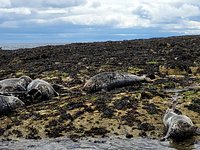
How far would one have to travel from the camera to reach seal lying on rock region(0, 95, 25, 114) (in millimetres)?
14453

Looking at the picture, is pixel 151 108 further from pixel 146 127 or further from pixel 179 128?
pixel 179 128

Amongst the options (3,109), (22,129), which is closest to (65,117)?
(22,129)

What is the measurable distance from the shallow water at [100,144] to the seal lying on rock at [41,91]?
4067 millimetres

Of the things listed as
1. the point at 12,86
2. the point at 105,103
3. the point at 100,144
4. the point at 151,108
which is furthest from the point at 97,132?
the point at 12,86

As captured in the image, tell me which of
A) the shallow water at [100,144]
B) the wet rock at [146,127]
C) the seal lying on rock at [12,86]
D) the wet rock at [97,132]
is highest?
the seal lying on rock at [12,86]

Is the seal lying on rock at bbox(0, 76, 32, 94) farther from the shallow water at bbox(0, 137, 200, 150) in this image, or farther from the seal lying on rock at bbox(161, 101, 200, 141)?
the seal lying on rock at bbox(161, 101, 200, 141)

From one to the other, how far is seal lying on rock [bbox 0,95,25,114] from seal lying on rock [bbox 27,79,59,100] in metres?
0.98

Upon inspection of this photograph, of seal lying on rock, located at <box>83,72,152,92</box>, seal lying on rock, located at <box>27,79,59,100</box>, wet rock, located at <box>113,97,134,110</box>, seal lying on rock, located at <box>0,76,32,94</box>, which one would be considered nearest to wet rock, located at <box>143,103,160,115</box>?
wet rock, located at <box>113,97,134,110</box>

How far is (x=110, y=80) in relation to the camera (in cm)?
1789

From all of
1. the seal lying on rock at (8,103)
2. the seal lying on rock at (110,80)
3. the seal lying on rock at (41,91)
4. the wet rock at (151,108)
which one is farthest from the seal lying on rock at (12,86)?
the wet rock at (151,108)

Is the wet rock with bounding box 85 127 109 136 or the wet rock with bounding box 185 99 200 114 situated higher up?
the wet rock with bounding box 185 99 200 114

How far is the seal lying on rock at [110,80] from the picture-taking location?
17422mm

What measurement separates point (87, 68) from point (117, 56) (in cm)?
393

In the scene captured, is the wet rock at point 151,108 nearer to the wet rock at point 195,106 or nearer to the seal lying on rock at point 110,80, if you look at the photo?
the wet rock at point 195,106
